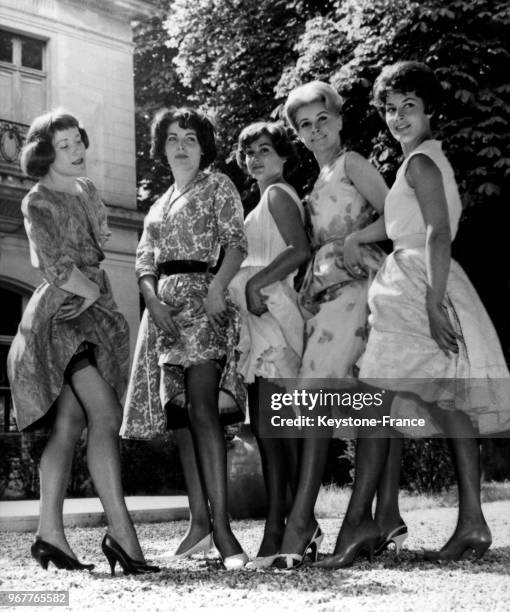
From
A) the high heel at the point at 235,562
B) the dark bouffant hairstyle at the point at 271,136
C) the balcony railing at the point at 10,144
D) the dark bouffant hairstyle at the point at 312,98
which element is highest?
the balcony railing at the point at 10,144

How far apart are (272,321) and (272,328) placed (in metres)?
0.03

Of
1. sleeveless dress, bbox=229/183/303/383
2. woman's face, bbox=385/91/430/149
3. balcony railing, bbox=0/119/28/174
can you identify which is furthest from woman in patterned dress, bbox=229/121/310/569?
balcony railing, bbox=0/119/28/174

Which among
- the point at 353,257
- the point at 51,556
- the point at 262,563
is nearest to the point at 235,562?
the point at 262,563

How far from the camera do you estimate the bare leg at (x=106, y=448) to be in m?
3.52

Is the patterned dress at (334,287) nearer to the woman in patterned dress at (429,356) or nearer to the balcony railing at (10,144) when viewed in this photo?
the woman in patterned dress at (429,356)

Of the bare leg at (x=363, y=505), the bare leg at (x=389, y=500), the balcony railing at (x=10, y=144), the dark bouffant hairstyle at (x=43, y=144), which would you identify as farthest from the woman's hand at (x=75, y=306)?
the balcony railing at (x=10, y=144)

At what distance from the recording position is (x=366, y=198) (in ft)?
13.2

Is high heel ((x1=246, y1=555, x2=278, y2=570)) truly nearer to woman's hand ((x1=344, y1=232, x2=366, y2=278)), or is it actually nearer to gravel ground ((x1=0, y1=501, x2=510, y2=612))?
gravel ground ((x1=0, y1=501, x2=510, y2=612))

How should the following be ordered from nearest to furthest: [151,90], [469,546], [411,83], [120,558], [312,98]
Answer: [120,558], [469,546], [411,83], [312,98], [151,90]

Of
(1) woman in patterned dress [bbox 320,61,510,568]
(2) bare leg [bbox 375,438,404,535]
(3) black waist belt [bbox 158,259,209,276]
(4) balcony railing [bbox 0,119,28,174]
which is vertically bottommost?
(2) bare leg [bbox 375,438,404,535]

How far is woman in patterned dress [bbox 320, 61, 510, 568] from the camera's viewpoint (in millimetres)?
3648

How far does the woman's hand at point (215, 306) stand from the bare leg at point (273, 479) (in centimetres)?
34

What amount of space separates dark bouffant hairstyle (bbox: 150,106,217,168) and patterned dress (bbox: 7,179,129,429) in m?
0.52

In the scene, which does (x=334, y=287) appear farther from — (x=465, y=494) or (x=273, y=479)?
(x=465, y=494)
